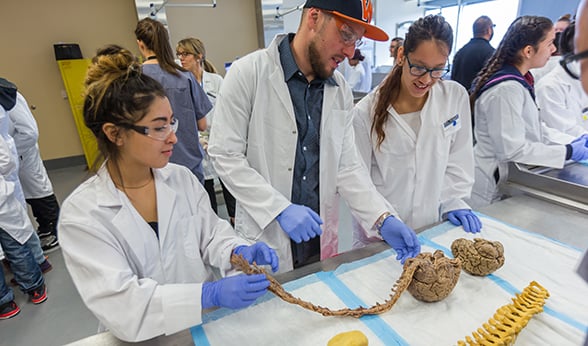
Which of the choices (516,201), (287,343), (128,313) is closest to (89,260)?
A: (128,313)

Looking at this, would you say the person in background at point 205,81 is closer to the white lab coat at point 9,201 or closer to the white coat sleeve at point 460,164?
the white lab coat at point 9,201

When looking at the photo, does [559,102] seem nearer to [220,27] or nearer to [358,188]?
[358,188]

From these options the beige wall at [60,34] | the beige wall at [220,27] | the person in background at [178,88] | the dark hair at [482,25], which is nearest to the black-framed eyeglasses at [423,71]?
the person in background at [178,88]

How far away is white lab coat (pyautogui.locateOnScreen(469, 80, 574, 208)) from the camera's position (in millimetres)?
1563

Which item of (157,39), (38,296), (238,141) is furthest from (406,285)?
(38,296)

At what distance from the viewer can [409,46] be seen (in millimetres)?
1227

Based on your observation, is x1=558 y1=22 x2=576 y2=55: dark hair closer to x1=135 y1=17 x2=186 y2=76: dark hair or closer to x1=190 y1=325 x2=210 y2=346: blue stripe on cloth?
x1=190 y1=325 x2=210 y2=346: blue stripe on cloth

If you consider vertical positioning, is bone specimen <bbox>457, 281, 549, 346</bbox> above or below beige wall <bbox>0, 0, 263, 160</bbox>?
below

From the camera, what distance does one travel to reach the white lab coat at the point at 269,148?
3.92 feet

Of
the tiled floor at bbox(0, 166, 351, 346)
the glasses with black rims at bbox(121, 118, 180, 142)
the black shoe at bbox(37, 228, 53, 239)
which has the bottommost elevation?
the tiled floor at bbox(0, 166, 351, 346)

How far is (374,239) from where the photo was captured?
138 centimetres

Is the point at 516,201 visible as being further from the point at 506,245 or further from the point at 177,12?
the point at 177,12

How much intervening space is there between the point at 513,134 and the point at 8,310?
310 cm

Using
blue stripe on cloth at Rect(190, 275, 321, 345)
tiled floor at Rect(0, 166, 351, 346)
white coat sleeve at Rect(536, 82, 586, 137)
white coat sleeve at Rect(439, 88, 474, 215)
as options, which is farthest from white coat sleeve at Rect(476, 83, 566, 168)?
tiled floor at Rect(0, 166, 351, 346)
